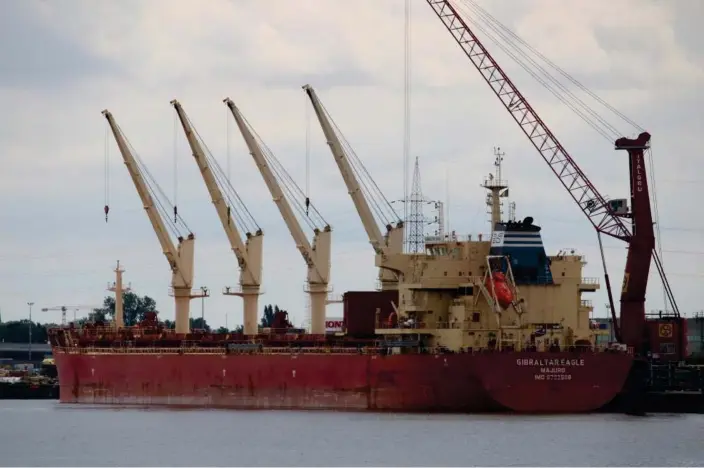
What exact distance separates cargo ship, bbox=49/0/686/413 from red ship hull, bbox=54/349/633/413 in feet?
0.22

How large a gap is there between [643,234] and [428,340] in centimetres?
1218

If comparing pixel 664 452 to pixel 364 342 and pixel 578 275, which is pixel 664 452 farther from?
pixel 364 342

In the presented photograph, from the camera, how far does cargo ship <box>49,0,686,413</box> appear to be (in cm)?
8050

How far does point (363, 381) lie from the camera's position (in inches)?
3346

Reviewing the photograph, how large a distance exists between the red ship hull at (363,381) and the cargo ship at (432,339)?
0.22ft

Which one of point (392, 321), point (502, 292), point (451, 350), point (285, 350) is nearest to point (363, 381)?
point (392, 321)

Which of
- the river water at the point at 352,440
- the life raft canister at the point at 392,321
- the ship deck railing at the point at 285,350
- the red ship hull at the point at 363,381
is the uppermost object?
the life raft canister at the point at 392,321

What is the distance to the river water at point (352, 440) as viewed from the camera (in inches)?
2594

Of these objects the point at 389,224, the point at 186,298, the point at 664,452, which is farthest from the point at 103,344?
the point at 664,452

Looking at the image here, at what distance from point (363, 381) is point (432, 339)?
3.89 m

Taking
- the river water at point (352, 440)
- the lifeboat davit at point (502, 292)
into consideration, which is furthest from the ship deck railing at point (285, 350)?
the river water at point (352, 440)

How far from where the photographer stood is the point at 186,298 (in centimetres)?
10631

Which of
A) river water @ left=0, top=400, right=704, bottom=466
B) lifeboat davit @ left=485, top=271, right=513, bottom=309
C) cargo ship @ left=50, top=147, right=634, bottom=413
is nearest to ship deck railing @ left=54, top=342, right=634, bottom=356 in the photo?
cargo ship @ left=50, top=147, right=634, bottom=413

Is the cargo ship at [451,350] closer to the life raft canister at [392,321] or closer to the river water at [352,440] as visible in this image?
the life raft canister at [392,321]
